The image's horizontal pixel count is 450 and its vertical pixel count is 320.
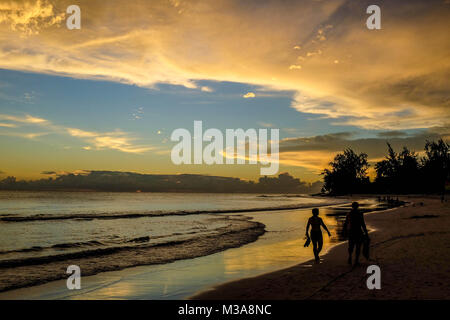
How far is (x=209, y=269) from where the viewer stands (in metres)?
13.1

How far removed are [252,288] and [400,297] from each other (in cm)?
396

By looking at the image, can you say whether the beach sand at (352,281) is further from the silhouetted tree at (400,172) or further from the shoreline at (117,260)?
the silhouetted tree at (400,172)

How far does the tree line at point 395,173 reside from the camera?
116 m

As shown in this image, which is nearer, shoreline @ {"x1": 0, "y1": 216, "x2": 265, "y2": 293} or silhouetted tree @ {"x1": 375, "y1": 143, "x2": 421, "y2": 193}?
shoreline @ {"x1": 0, "y1": 216, "x2": 265, "y2": 293}

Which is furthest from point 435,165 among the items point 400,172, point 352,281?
point 352,281

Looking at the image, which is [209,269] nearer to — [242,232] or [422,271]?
[422,271]

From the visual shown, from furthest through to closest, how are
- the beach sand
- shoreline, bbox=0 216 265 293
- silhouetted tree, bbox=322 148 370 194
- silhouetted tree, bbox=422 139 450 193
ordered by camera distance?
1. silhouetted tree, bbox=322 148 370 194
2. silhouetted tree, bbox=422 139 450 193
3. shoreline, bbox=0 216 265 293
4. the beach sand

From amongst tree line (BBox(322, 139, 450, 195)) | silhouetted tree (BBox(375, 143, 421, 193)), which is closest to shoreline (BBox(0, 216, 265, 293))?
tree line (BBox(322, 139, 450, 195))

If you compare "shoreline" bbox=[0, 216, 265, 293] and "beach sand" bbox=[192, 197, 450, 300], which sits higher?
"beach sand" bbox=[192, 197, 450, 300]

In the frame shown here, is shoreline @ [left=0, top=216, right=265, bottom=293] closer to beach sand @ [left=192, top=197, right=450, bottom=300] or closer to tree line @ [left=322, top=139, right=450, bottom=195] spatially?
beach sand @ [left=192, top=197, right=450, bottom=300]

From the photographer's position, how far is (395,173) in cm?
13538

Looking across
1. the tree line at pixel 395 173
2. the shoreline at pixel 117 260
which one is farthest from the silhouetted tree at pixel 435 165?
the shoreline at pixel 117 260

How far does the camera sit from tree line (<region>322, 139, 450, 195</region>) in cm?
11625

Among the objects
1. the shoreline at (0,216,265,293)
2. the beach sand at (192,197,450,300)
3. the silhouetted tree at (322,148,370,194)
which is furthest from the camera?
the silhouetted tree at (322,148,370,194)
